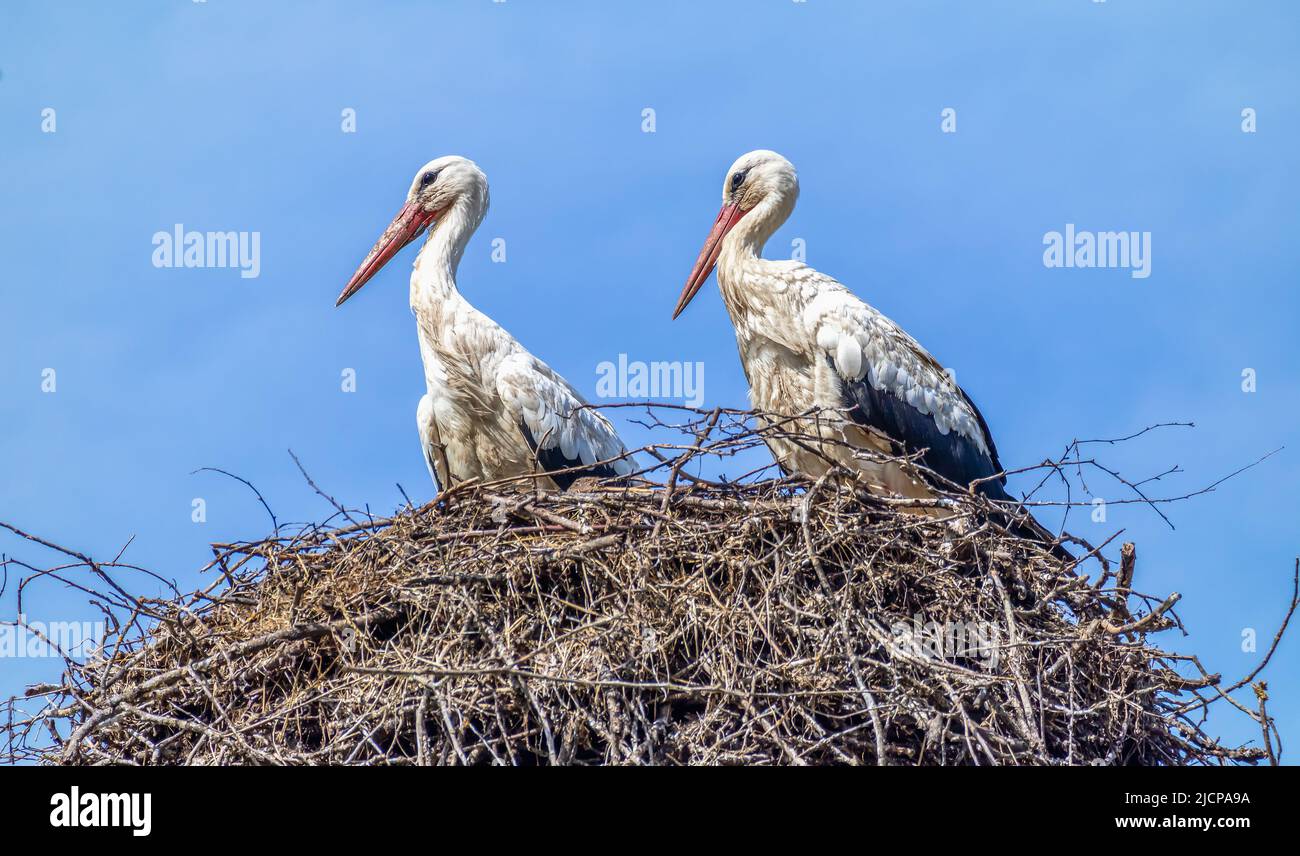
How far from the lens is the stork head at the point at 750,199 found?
23.3 ft

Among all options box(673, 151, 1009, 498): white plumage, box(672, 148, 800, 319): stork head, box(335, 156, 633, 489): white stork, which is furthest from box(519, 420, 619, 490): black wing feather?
box(672, 148, 800, 319): stork head

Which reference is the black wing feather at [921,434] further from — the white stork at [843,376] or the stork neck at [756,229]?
the stork neck at [756,229]

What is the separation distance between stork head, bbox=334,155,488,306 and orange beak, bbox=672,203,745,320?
1092mm

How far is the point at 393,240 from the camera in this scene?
24.8 ft

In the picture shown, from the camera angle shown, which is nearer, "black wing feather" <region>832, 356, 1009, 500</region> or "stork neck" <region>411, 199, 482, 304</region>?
"black wing feather" <region>832, 356, 1009, 500</region>

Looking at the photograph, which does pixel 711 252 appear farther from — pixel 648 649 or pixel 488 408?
pixel 648 649

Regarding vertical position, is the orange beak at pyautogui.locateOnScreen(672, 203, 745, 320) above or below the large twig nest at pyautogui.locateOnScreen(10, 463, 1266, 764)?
above

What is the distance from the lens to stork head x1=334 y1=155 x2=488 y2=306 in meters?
7.41

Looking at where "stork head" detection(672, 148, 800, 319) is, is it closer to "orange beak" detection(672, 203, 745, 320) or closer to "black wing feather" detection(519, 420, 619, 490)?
"orange beak" detection(672, 203, 745, 320)

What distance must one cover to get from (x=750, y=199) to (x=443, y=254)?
59.3 inches
